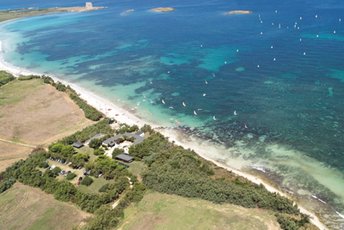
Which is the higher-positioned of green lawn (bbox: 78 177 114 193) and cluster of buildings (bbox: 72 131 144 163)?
cluster of buildings (bbox: 72 131 144 163)

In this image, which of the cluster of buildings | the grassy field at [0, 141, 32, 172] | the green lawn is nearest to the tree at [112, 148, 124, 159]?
the cluster of buildings

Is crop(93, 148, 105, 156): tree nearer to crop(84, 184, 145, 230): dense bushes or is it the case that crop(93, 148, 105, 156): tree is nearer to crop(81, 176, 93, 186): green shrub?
crop(81, 176, 93, 186): green shrub

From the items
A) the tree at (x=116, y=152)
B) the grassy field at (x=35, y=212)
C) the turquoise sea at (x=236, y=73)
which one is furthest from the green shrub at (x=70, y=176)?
the turquoise sea at (x=236, y=73)

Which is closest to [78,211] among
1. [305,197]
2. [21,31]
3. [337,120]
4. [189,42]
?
[305,197]

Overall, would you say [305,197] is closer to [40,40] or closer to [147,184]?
[147,184]

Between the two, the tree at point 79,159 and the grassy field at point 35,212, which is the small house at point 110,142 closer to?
the tree at point 79,159

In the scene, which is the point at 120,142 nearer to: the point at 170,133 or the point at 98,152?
the point at 98,152
